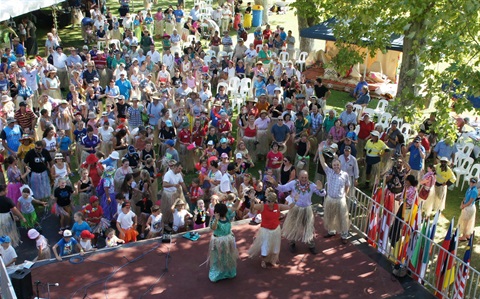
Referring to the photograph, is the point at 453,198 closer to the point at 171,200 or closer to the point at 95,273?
the point at 171,200

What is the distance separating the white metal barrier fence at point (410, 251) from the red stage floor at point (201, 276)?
39 cm

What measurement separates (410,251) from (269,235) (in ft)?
7.48

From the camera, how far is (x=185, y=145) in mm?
13453

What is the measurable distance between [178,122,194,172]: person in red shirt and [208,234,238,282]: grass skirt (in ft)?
15.5

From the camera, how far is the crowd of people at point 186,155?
33.1 ft

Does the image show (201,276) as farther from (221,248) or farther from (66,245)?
(66,245)

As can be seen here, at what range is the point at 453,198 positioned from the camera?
13078mm

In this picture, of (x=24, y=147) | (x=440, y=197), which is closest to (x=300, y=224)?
(x=440, y=197)

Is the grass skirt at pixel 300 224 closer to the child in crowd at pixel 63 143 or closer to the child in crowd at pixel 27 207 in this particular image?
the child in crowd at pixel 27 207

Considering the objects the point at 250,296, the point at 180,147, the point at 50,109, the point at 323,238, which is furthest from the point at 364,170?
the point at 50,109

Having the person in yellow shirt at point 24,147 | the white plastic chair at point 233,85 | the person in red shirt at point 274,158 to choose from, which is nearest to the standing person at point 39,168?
the person in yellow shirt at point 24,147

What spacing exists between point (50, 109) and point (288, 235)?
749 centimetres

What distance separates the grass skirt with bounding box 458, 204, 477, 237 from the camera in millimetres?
11117

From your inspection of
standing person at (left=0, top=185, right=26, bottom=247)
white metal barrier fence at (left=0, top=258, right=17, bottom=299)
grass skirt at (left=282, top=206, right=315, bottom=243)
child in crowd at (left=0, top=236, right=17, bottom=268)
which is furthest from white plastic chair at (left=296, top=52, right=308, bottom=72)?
white metal barrier fence at (left=0, top=258, right=17, bottom=299)
